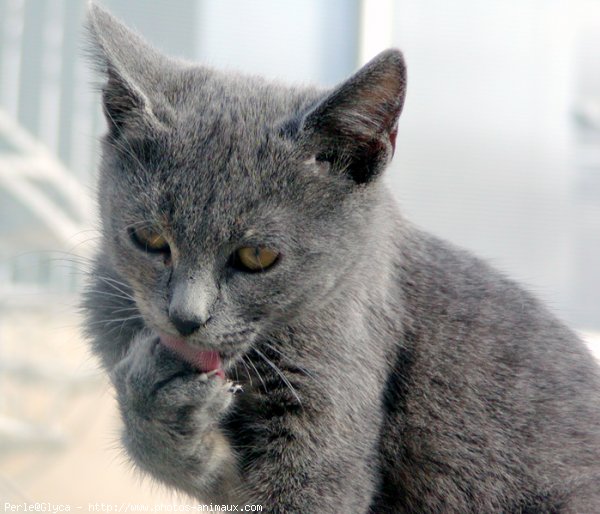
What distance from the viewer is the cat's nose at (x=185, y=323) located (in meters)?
1.02

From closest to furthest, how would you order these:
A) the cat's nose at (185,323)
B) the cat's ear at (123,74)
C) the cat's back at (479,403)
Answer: the cat's nose at (185,323), the cat's ear at (123,74), the cat's back at (479,403)

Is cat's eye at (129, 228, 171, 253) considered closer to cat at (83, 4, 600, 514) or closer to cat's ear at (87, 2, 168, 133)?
cat at (83, 4, 600, 514)

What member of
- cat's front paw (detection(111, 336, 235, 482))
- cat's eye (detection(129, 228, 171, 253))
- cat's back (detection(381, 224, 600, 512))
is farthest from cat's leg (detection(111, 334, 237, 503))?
cat's back (detection(381, 224, 600, 512))

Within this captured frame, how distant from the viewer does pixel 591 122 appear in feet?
7.32

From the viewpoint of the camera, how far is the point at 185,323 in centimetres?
102

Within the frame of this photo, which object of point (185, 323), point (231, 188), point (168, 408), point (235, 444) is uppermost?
point (231, 188)

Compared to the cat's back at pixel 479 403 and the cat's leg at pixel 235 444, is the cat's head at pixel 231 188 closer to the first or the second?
the cat's leg at pixel 235 444

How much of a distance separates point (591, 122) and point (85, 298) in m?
1.50

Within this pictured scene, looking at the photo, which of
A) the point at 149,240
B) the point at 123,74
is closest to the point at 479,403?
the point at 149,240

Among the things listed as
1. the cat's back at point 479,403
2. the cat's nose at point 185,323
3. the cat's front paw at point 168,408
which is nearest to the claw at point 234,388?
the cat's front paw at point 168,408

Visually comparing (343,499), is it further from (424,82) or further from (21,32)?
(21,32)

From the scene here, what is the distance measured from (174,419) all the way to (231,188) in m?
0.31

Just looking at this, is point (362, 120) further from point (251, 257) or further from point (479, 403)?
point (479, 403)

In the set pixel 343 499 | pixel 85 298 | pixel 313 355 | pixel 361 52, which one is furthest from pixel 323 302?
pixel 361 52
